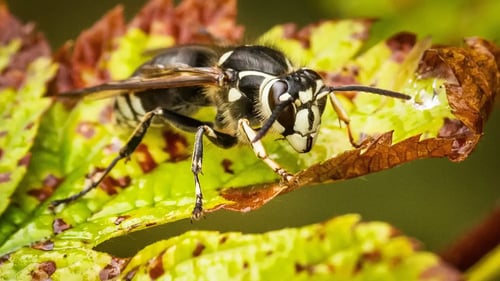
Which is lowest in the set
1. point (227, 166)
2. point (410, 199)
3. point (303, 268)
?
point (410, 199)

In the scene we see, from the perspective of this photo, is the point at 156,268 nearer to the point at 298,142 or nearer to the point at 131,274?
the point at 131,274

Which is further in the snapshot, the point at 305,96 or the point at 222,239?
the point at 305,96

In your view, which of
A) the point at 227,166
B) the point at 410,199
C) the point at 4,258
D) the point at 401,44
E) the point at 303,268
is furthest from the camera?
the point at 410,199

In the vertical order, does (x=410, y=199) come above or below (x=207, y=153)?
below

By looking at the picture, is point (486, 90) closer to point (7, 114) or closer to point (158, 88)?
point (158, 88)

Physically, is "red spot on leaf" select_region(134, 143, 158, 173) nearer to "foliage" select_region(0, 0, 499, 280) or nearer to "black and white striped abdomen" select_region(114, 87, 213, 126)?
"foliage" select_region(0, 0, 499, 280)

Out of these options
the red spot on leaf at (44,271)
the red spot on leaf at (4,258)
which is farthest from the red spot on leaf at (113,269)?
the red spot on leaf at (4,258)

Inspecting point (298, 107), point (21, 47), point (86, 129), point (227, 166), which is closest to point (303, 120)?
point (298, 107)
